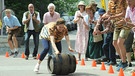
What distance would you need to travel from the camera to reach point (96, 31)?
10602 mm

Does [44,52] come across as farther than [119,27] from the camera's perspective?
No

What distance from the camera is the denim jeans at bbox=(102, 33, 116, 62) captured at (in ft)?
37.6

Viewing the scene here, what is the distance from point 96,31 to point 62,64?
1759mm

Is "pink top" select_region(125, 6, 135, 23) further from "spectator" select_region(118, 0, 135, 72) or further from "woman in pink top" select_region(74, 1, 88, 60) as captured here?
"woman in pink top" select_region(74, 1, 88, 60)

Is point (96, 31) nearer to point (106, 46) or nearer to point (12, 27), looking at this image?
point (106, 46)

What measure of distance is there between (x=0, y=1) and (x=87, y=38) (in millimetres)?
9547

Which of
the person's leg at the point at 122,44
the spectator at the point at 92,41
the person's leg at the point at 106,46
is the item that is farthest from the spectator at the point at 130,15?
the spectator at the point at 92,41

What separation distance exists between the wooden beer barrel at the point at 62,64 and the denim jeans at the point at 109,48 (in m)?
2.20

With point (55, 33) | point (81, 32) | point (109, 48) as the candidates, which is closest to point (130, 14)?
point (55, 33)

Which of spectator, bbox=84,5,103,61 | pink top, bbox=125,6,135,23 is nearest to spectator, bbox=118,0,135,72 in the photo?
pink top, bbox=125,6,135,23

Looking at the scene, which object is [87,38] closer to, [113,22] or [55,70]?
[113,22]

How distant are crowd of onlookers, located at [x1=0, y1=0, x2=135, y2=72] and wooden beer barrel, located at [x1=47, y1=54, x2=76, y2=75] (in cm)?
20

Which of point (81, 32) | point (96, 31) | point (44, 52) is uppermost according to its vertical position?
point (81, 32)

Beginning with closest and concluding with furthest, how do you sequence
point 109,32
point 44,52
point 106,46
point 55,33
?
1. point 55,33
2. point 44,52
3. point 109,32
4. point 106,46
